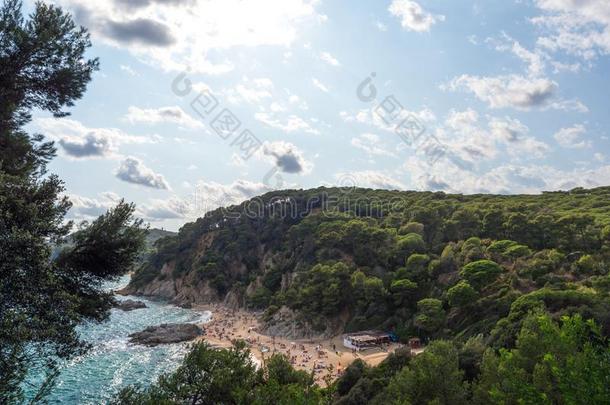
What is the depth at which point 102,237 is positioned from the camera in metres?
14.7

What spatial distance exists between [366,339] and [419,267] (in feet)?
45.8

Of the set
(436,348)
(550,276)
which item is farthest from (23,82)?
(550,276)

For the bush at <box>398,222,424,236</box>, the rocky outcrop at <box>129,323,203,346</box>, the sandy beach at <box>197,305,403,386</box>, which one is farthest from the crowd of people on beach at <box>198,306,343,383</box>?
the bush at <box>398,222,424,236</box>

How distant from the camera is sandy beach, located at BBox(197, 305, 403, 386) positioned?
46.5 meters

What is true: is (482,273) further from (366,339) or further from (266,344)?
(266,344)

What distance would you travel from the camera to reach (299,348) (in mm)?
56000

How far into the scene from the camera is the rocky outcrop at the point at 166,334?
60062 mm

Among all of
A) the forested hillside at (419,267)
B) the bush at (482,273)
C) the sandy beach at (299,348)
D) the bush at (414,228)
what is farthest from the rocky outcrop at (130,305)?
the bush at (482,273)

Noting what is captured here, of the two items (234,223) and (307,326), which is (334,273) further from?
(234,223)

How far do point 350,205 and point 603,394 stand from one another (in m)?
102

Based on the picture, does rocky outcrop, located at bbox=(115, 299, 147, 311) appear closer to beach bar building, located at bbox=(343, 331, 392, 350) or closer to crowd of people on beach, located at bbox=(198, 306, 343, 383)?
crowd of people on beach, located at bbox=(198, 306, 343, 383)

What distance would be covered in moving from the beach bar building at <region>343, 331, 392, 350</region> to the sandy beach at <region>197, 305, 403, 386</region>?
79 cm

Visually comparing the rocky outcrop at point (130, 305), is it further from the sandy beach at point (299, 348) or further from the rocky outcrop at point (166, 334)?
the rocky outcrop at point (166, 334)

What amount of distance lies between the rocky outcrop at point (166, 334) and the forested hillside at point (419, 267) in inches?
490
